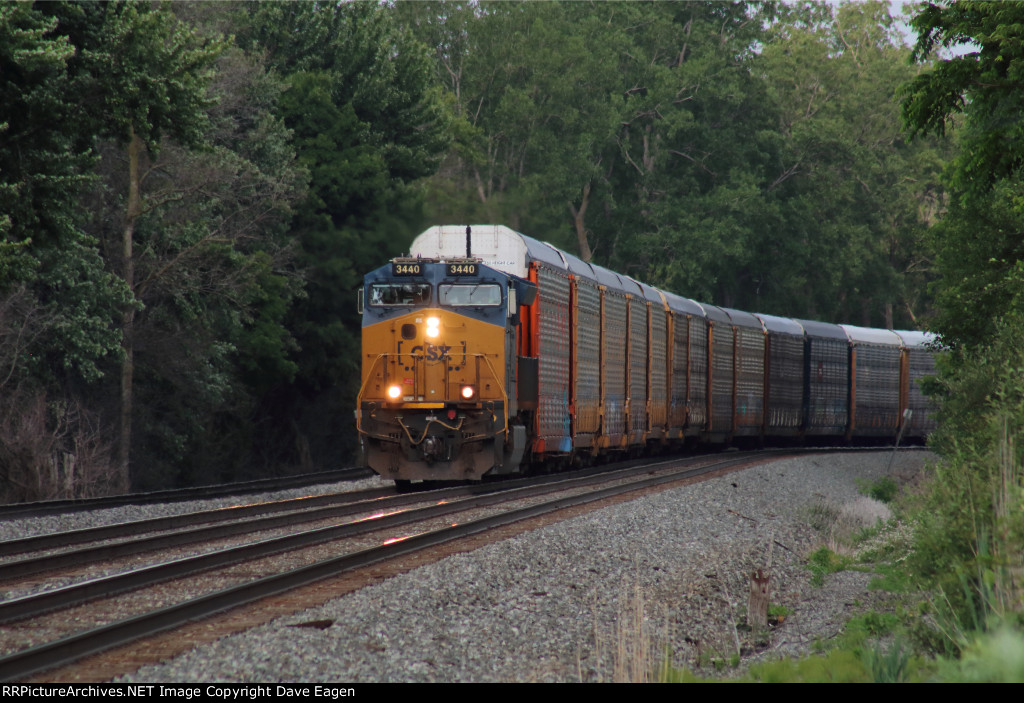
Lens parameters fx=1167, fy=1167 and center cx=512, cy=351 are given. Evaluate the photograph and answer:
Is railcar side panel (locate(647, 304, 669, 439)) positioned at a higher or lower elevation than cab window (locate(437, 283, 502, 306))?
lower

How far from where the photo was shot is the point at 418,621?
8.38 metres

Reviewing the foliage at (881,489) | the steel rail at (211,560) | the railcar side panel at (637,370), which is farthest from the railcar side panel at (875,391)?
the steel rail at (211,560)

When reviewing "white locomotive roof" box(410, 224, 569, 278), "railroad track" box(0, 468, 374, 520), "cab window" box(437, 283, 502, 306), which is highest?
"white locomotive roof" box(410, 224, 569, 278)

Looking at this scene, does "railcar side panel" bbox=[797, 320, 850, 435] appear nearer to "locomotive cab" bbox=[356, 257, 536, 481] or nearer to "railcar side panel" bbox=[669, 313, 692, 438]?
"railcar side panel" bbox=[669, 313, 692, 438]

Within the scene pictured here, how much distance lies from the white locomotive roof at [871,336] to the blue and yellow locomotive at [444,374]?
795 inches

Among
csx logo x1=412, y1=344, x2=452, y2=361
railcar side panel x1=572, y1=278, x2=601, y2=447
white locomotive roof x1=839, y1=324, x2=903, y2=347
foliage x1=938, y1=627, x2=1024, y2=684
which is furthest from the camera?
white locomotive roof x1=839, y1=324, x2=903, y2=347

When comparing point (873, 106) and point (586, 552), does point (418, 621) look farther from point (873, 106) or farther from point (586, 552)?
point (873, 106)

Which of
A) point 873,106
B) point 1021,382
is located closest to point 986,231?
point 1021,382

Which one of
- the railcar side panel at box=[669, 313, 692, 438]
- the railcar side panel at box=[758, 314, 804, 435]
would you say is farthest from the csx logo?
the railcar side panel at box=[758, 314, 804, 435]

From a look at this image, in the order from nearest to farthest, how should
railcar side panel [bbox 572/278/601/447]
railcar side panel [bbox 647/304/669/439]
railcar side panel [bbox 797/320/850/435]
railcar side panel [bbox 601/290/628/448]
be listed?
railcar side panel [bbox 572/278/601/447] < railcar side panel [bbox 601/290/628/448] < railcar side panel [bbox 647/304/669/439] < railcar side panel [bbox 797/320/850/435]

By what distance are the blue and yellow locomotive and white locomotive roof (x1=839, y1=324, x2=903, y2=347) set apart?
795 inches

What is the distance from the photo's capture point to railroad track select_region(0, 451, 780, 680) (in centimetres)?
742

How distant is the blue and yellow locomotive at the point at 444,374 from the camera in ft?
57.9

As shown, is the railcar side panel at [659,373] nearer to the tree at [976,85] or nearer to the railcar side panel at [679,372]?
the railcar side panel at [679,372]
